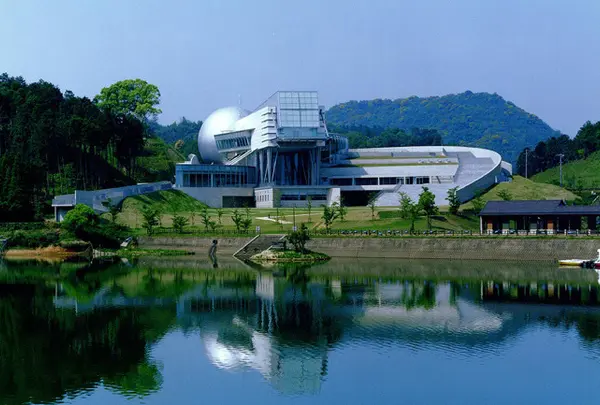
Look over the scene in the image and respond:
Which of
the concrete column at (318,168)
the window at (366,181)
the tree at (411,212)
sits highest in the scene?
the concrete column at (318,168)

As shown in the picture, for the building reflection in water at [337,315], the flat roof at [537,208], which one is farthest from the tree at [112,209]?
the flat roof at [537,208]

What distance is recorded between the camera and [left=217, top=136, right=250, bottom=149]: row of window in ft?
407

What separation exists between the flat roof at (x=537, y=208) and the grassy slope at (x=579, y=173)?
5905 centimetres

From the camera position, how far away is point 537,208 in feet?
248

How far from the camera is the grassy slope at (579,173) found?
137 m

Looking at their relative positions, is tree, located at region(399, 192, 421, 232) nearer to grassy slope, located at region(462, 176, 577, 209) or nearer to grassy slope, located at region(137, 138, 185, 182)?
grassy slope, located at region(462, 176, 577, 209)

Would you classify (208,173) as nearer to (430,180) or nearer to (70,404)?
(430,180)

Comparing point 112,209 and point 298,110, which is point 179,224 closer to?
point 112,209

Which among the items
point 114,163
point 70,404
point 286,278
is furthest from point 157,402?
point 114,163

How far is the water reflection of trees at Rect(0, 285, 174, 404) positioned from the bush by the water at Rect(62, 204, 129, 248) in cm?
3556

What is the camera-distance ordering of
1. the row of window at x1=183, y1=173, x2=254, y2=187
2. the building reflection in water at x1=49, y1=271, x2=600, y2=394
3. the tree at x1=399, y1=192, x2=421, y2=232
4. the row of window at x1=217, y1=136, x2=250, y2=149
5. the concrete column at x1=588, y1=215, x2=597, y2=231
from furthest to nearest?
the row of window at x1=217, y1=136, x2=250, y2=149, the row of window at x1=183, y1=173, x2=254, y2=187, the tree at x1=399, y1=192, x2=421, y2=232, the concrete column at x1=588, y1=215, x2=597, y2=231, the building reflection in water at x1=49, y1=271, x2=600, y2=394

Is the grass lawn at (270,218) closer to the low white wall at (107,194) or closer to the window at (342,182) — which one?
the low white wall at (107,194)

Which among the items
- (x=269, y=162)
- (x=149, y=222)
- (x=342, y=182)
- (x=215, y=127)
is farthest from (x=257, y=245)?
(x=215, y=127)

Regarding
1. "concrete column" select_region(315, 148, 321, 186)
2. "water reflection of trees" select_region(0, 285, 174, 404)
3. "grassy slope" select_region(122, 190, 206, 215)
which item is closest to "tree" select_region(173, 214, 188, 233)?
"grassy slope" select_region(122, 190, 206, 215)
